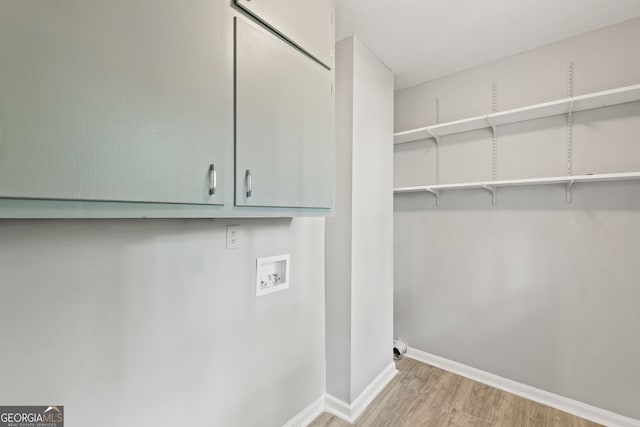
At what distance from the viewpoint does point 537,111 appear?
1893mm

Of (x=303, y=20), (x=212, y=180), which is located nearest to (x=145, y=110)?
(x=212, y=180)

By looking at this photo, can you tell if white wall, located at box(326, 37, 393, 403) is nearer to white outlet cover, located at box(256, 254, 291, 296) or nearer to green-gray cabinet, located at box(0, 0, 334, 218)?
white outlet cover, located at box(256, 254, 291, 296)

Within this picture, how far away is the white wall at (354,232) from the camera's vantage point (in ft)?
6.10

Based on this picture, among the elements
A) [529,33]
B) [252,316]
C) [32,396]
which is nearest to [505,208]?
[529,33]

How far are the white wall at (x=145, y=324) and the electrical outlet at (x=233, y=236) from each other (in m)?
0.03

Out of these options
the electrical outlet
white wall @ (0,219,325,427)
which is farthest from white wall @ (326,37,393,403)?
the electrical outlet

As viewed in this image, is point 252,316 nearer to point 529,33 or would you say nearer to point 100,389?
point 100,389

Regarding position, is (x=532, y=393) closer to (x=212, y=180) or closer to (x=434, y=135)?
(x=434, y=135)

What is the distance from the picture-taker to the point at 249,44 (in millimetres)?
1078

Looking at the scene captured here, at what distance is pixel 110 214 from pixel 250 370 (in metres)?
1.10

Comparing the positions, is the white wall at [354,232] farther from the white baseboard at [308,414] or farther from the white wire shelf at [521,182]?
the white wire shelf at [521,182]

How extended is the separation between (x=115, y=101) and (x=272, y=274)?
1.09 metres

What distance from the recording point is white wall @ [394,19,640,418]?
1754mm

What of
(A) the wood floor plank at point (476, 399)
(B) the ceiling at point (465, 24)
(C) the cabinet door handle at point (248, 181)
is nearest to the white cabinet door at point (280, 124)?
(C) the cabinet door handle at point (248, 181)
